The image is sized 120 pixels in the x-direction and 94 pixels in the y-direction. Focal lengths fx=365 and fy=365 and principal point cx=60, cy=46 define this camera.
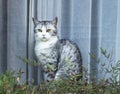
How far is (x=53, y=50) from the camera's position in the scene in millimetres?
2322

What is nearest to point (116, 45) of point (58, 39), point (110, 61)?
point (110, 61)

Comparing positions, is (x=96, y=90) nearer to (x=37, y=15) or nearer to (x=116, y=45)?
(x=116, y=45)

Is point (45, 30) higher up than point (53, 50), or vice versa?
point (45, 30)

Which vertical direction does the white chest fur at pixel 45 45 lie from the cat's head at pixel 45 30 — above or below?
below

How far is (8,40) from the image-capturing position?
247 centimetres

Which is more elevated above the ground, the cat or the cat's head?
the cat's head

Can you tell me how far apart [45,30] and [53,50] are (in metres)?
0.14

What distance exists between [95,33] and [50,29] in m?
0.30

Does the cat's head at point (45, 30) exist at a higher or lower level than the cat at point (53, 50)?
higher

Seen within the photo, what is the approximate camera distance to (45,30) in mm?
2297

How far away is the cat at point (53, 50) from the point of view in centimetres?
230

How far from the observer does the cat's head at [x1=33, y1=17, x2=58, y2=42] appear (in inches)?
90.4

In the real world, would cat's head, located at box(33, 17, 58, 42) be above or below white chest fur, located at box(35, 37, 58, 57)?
above

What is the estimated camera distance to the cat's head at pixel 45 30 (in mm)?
2297
